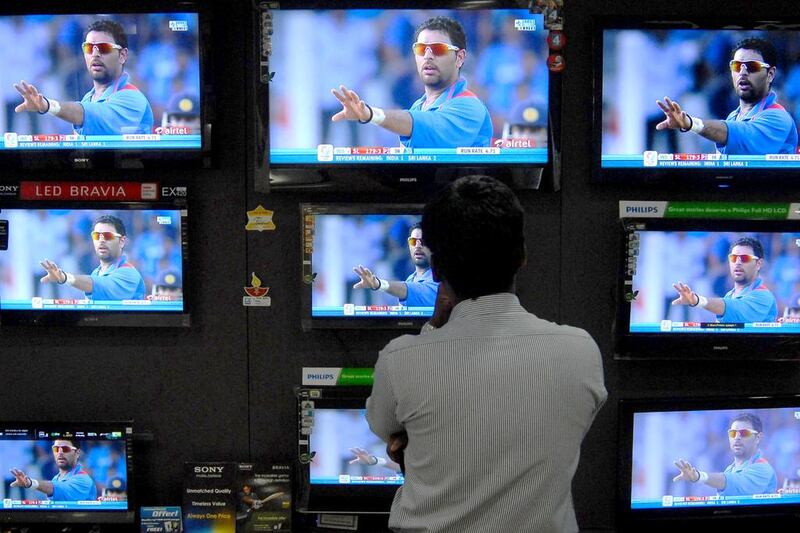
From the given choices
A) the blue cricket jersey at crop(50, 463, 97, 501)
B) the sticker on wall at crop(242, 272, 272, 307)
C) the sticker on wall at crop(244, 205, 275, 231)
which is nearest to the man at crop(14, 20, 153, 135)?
the sticker on wall at crop(244, 205, 275, 231)

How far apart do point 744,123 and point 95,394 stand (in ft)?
7.92

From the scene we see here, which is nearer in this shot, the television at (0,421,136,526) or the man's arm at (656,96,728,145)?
the man's arm at (656,96,728,145)

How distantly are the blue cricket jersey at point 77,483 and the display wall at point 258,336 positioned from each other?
0.52 feet

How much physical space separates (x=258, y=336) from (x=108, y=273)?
55 centimetres

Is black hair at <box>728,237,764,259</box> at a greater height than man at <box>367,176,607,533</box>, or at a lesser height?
greater

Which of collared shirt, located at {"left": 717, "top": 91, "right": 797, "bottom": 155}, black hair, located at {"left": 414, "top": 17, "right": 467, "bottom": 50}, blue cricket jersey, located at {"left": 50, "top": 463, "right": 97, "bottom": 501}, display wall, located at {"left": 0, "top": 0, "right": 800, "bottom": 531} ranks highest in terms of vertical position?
black hair, located at {"left": 414, "top": 17, "right": 467, "bottom": 50}

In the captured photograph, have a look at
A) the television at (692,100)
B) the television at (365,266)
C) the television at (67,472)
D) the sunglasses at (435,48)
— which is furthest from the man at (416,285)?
the television at (67,472)

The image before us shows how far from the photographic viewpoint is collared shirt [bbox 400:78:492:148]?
7.39 ft

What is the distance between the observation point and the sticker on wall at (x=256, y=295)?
7.98ft

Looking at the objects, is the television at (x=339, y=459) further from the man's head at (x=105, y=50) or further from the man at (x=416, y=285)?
the man's head at (x=105, y=50)

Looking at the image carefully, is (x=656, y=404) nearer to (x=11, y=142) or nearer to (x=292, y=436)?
(x=292, y=436)

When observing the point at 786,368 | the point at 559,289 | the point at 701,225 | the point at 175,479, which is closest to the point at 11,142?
the point at 175,479

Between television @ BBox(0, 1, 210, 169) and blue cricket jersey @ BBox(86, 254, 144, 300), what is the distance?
359 mm

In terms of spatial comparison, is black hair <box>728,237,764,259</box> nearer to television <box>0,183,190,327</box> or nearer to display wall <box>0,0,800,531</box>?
display wall <box>0,0,800,531</box>
